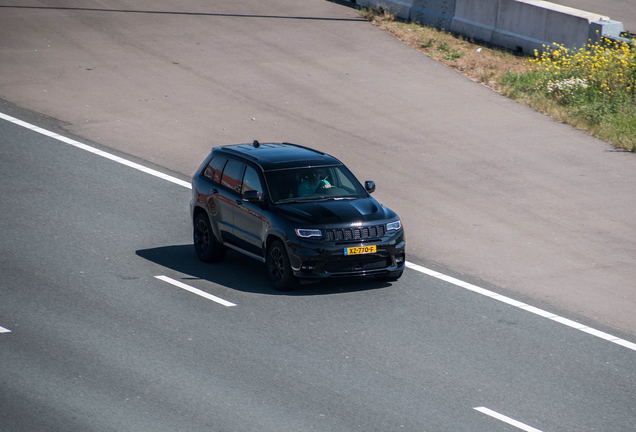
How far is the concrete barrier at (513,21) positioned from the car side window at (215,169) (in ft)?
44.7

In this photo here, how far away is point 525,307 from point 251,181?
4.15 meters

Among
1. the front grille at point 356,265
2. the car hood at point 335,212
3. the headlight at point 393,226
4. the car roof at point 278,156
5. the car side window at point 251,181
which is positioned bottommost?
the front grille at point 356,265

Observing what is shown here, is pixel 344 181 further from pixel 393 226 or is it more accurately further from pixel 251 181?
pixel 251 181

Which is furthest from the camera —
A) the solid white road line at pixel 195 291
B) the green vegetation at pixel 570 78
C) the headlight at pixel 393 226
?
the green vegetation at pixel 570 78

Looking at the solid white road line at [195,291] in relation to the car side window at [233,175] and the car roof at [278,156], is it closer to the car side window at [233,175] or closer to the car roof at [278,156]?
the car side window at [233,175]

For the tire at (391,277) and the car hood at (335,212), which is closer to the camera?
the car hood at (335,212)

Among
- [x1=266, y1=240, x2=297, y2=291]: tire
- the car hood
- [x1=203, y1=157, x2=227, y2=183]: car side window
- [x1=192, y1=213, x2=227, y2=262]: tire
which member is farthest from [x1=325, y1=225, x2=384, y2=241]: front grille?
[x1=203, y1=157, x2=227, y2=183]: car side window

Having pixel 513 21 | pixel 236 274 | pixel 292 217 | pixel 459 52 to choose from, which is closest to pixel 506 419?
pixel 292 217

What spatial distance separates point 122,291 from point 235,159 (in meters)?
2.63

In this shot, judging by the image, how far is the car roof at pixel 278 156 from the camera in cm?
1271

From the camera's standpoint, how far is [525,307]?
39.0 ft

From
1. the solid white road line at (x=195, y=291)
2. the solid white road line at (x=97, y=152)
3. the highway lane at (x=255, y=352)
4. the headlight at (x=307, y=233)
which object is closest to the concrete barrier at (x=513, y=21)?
the solid white road line at (x=97, y=152)

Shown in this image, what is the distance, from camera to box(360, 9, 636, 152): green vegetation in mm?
20562

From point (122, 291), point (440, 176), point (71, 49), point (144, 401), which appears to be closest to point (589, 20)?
point (440, 176)
